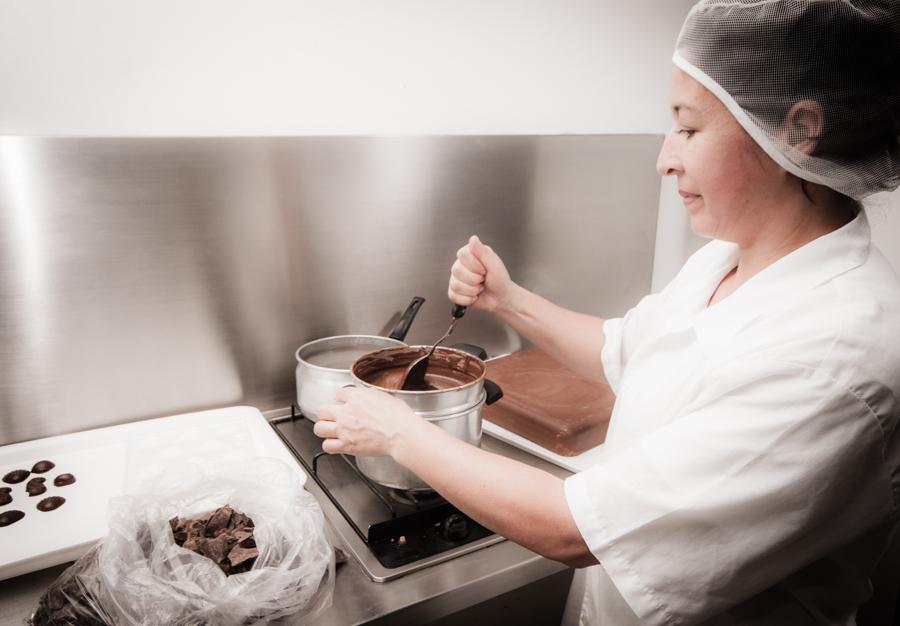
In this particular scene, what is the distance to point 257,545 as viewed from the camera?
79cm

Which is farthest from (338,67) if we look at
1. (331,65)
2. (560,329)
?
(560,329)

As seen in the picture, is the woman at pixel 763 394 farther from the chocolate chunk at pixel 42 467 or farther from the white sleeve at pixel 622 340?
the chocolate chunk at pixel 42 467

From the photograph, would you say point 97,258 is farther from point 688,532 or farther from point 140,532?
point 688,532

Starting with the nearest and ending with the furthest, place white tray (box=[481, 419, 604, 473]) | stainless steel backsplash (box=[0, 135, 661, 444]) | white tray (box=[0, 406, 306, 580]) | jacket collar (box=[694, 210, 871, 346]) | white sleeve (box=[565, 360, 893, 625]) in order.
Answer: white sleeve (box=[565, 360, 893, 625]) → jacket collar (box=[694, 210, 871, 346]) → white tray (box=[0, 406, 306, 580]) → stainless steel backsplash (box=[0, 135, 661, 444]) → white tray (box=[481, 419, 604, 473])

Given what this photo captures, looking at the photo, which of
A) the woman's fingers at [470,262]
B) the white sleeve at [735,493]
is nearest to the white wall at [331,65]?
the woman's fingers at [470,262]

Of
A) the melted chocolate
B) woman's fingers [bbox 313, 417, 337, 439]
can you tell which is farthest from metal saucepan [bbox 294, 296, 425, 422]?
woman's fingers [bbox 313, 417, 337, 439]

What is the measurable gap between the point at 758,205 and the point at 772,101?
130mm

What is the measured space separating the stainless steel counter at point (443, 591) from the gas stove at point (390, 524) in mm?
15

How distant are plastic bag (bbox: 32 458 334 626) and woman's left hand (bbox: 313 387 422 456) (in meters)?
0.11

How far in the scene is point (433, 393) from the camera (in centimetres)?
94

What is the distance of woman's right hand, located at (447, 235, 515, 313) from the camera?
47.5 inches

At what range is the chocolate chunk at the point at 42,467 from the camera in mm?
1026

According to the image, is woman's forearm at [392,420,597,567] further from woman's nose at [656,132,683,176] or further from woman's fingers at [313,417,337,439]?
woman's nose at [656,132,683,176]

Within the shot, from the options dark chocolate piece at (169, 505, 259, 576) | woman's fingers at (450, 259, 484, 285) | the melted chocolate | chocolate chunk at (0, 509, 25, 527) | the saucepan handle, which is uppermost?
woman's fingers at (450, 259, 484, 285)
